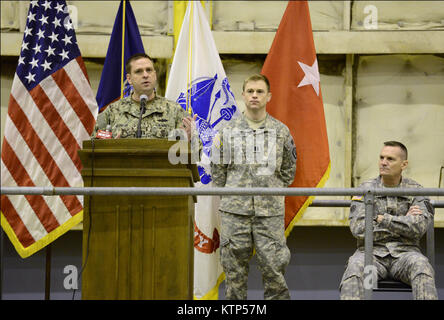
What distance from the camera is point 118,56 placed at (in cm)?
523

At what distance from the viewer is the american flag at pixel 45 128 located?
15.6ft

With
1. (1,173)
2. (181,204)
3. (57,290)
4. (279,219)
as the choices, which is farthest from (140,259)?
(57,290)

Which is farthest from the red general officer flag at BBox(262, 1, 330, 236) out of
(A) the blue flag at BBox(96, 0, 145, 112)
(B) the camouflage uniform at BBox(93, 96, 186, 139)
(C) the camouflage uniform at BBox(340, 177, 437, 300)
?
(A) the blue flag at BBox(96, 0, 145, 112)

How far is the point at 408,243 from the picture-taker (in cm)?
388

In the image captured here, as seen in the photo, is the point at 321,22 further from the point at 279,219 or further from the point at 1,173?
the point at 1,173

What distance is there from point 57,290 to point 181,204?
3287mm

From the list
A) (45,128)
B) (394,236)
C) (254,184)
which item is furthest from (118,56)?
(394,236)

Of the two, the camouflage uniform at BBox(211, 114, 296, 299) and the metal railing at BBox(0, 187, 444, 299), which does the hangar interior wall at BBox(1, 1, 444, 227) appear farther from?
the metal railing at BBox(0, 187, 444, 299)

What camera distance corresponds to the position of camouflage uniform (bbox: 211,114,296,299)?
4.01m

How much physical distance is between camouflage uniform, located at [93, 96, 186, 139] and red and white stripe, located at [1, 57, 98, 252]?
893 mm

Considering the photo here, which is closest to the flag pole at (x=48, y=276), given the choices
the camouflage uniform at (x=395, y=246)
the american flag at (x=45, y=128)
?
the american flag at (x=45, y=128)

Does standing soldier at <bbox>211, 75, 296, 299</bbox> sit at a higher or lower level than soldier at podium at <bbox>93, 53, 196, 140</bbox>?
lower

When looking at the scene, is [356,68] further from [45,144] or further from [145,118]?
[45,144]

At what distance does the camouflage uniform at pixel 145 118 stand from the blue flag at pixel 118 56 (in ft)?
2.90
